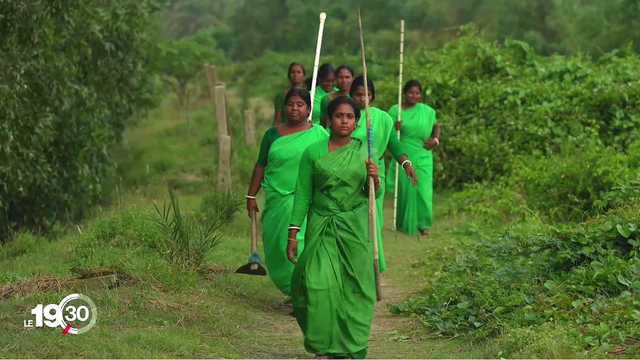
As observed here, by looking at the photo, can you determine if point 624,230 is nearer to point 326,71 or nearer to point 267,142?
point 267,142

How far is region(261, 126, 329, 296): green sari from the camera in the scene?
927 cm

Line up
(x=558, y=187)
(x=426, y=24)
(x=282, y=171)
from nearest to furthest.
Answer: (x=282, y=171) → (x=558, y=187) → (x=426, y=24)

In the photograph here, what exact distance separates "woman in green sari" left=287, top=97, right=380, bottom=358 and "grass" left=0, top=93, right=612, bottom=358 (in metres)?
0.54

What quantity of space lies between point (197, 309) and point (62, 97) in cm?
738

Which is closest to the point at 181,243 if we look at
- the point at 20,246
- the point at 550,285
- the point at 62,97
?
the point at 550,285

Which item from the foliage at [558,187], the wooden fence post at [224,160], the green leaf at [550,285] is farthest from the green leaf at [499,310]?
the wooden fence post at [224,160]

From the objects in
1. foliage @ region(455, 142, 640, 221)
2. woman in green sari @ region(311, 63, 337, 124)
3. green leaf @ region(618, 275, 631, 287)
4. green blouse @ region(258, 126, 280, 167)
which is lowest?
foliage @ region(455, 142, 640, 221)

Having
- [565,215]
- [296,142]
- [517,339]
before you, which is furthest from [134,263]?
[565,215]

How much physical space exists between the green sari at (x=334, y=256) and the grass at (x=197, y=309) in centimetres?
53

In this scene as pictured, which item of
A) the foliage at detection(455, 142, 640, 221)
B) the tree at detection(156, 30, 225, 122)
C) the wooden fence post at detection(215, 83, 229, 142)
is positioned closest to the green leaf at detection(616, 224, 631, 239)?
the foliage at detection(455, 142, 640, 221)

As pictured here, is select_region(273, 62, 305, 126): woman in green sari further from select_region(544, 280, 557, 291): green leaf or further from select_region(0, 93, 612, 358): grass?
select_region(544, 280, 557, 291): green leaf

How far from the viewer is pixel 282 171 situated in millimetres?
9305

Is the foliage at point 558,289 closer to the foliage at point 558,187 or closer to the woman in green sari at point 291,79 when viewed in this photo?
the foliage at point 558,187

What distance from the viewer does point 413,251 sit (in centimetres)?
1273
